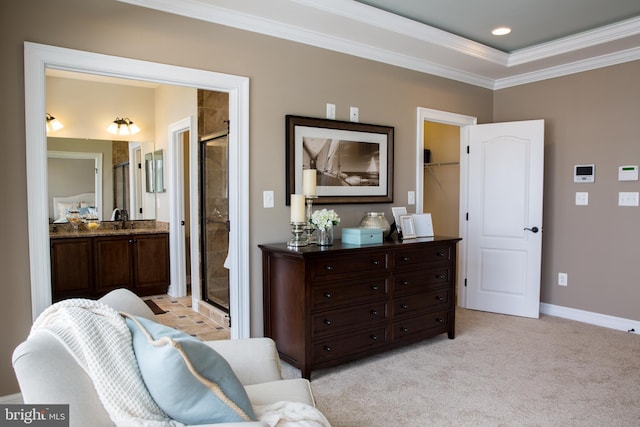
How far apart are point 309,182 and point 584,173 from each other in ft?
9.56

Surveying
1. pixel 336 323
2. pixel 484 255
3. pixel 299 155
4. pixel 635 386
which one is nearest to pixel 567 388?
pixel 635 386

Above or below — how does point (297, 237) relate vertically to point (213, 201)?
below

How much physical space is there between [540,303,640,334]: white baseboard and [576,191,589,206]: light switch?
1.07 metres

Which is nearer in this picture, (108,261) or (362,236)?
(362,236)

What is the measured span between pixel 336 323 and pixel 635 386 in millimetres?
2001

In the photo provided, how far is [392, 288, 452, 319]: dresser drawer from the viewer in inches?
134

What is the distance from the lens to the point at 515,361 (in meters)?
3.28

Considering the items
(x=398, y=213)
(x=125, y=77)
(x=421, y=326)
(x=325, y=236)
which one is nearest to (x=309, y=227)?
(x=325, y=236)

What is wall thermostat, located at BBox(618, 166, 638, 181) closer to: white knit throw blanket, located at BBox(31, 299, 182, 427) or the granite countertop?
white knit throw blanket, located at BBox(31, 299, 182, 427)

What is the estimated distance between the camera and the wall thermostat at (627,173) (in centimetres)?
396

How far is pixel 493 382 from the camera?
2.91 m

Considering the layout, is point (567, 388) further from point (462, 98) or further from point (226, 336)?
point (462, 98)

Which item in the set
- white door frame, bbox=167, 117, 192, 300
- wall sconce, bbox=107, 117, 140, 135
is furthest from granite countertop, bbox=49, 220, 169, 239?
wall sconce, bbox=107, 117, 140, 135

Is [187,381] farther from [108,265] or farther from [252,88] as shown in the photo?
[108,265]
